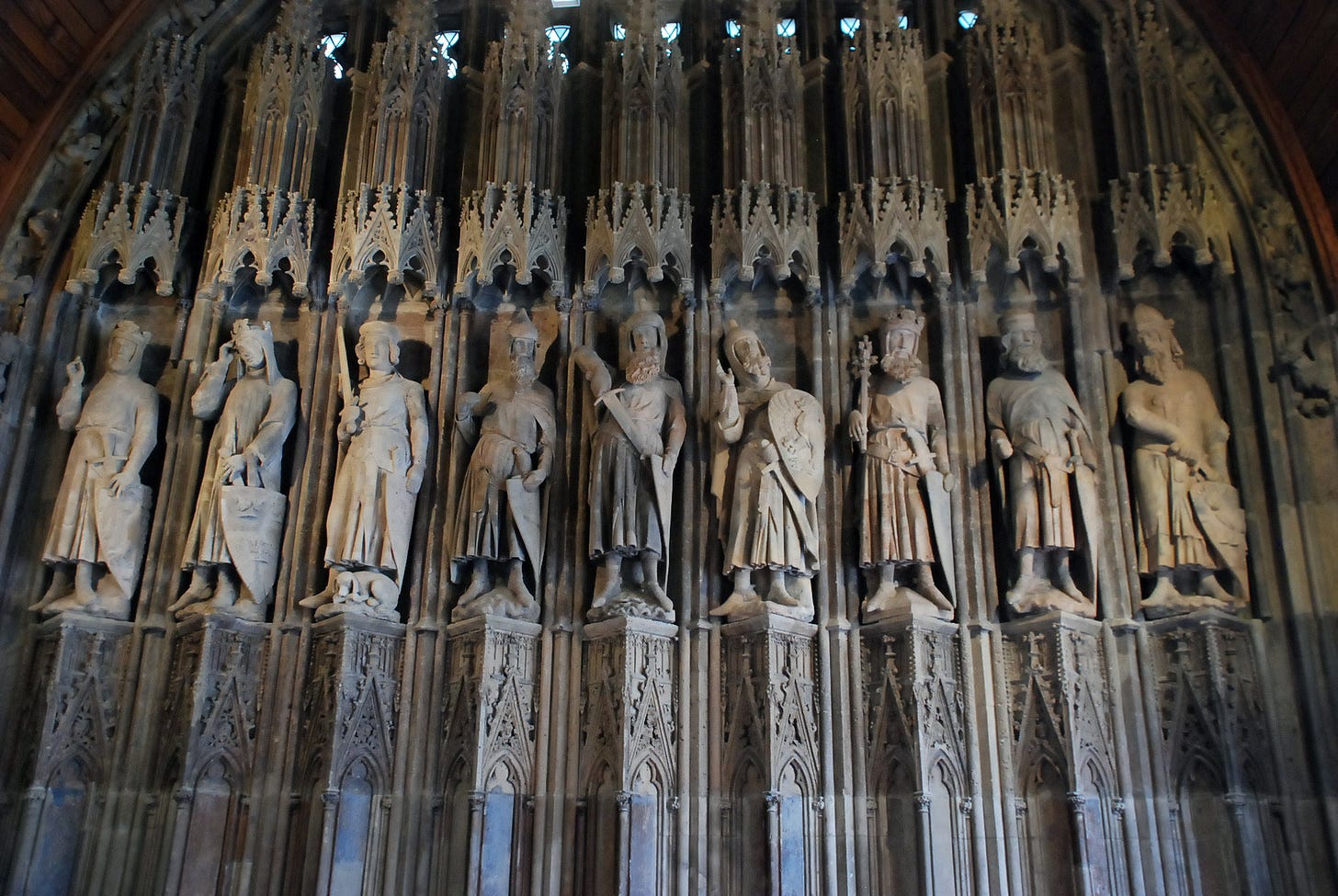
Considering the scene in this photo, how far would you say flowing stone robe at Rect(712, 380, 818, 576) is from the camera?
9703 mm

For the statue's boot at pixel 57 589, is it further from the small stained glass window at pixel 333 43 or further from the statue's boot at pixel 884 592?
the statue's boot at pixel 884 592

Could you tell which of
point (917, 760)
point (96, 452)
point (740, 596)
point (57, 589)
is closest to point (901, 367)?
point (740, 596)

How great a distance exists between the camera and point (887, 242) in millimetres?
10562

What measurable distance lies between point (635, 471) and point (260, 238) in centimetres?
378

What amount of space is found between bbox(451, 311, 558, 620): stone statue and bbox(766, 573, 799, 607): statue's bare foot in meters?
1.82

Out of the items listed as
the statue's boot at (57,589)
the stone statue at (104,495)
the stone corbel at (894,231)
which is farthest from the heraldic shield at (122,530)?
the stone corbel at (894,231)

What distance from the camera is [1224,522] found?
9594 millimetres

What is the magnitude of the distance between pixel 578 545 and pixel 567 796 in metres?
1.92

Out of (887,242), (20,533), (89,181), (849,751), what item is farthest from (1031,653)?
(89,181)

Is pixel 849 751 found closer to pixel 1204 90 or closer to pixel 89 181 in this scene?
pixel 1204 90

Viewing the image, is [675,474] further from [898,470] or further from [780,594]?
[898,470]

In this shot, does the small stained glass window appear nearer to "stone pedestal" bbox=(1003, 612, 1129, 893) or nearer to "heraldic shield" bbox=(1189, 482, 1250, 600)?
"stone pedestal" bbox=(1003, 612, 1129, 893)

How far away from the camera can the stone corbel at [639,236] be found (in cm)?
1070

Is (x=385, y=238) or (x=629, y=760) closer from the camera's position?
(x=629, y=760)
